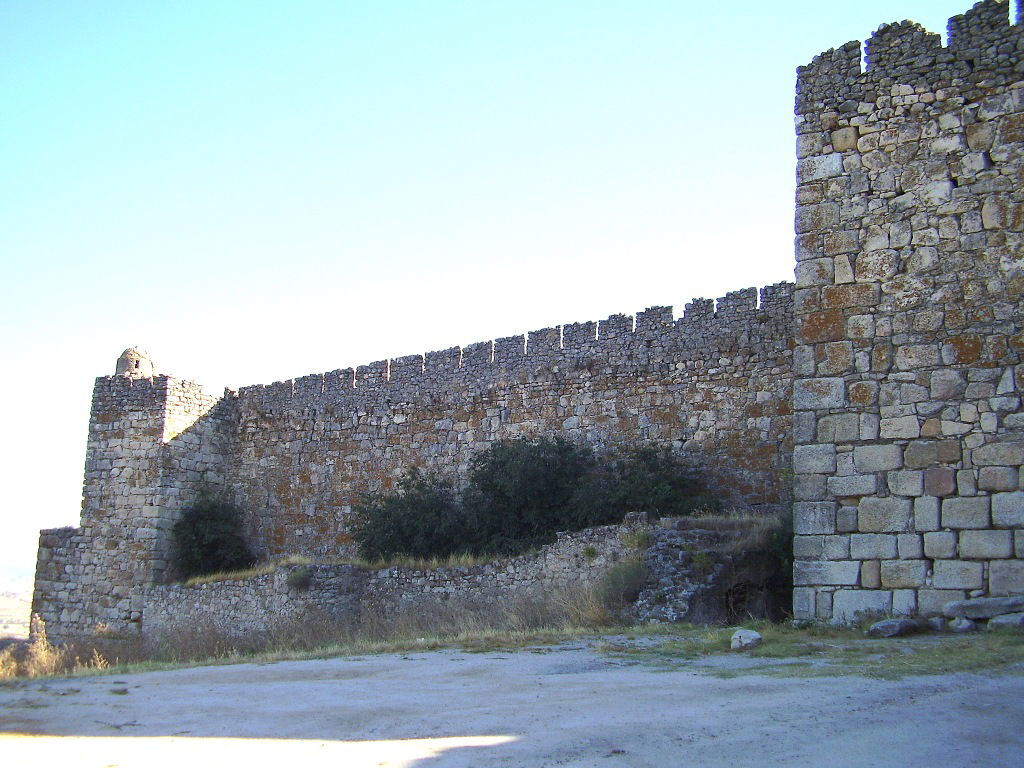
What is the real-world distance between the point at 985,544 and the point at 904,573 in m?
0.73

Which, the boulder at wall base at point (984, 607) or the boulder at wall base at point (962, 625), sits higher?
the boulder at wall base at point (984, 607)

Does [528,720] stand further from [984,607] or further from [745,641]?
[984,607]

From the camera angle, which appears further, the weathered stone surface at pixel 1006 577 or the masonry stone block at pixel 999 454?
the masonry stone block at pixel 999 454

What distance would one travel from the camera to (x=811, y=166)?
10648mm

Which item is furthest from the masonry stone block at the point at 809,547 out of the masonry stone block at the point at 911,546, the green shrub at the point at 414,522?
the green shrub at the point at 414,522

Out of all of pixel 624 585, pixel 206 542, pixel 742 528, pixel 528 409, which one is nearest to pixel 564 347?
pixel 528 409

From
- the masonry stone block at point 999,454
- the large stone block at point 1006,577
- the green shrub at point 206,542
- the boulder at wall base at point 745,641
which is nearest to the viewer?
the boulder at wall base at point 745,641

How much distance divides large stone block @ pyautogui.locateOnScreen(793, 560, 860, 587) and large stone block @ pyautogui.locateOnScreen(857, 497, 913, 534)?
0.38 m

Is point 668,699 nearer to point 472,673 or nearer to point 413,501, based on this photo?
point 472,673

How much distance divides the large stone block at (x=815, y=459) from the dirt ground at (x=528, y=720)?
2.56 meters

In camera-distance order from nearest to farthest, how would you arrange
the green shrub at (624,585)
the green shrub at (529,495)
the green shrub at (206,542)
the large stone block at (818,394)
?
1. the large stone block at (818,394)
2. the green shrub at (624,585)
3. the green shrub at (529,495)
4. the green shrub at (206,542)

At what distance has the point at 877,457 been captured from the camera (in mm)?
9781

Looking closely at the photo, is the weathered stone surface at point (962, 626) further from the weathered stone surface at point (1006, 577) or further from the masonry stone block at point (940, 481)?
the masonry stone block at point (940, 481)

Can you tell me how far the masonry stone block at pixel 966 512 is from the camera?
928cm
